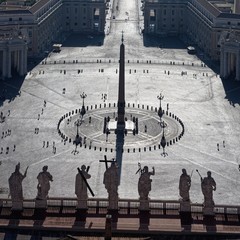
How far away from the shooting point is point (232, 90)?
137 m

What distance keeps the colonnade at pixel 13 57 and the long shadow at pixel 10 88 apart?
6.96ft

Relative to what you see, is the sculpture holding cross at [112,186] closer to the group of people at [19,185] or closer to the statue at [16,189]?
the group of people at [19,185]

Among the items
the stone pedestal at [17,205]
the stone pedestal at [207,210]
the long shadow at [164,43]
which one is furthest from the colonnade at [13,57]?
the stone pedestal at [207,210]

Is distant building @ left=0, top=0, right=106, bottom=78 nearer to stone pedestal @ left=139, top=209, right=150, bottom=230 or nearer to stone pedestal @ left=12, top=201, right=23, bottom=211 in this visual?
stone pedestal @ left=12, top=201, right=23, bottom=211

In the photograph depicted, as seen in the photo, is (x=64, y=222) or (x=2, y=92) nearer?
(x=64, y=222)

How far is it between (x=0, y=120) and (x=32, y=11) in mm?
61999

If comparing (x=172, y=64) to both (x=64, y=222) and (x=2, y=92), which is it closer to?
(x=2, y=92)

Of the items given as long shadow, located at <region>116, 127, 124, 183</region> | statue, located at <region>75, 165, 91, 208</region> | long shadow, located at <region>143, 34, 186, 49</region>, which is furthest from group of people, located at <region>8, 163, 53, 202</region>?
long shadow, located at <region>143, 34, 186, 49</region>

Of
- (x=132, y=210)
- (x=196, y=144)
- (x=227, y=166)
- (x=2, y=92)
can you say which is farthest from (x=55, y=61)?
(x=132, y=210)

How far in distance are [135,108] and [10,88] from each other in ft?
96.2

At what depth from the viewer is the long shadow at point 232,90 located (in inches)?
5089

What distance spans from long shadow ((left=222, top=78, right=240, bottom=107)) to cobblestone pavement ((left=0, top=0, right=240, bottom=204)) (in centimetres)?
20

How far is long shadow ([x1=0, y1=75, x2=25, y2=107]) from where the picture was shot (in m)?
128

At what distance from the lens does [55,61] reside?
163 metres
